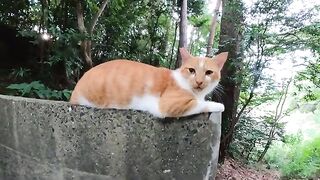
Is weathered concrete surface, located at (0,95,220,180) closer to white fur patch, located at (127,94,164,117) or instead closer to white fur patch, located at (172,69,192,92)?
white fur patch, located at (127,94,164,117)

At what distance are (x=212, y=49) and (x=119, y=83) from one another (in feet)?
9.66

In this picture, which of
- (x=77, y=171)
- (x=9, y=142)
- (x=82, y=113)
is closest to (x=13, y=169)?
(x=9, y=142)

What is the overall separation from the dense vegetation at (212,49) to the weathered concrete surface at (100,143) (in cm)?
79

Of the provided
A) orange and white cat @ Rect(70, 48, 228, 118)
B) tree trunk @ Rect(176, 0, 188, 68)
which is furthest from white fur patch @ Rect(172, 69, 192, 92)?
tree trunk @ Rect(176, 0, 188, 68)

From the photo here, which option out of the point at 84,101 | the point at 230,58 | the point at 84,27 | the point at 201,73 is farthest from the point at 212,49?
the point at 201,73

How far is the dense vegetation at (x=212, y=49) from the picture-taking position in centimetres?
408

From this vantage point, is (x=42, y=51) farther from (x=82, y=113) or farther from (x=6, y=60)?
(x=82, y=113)

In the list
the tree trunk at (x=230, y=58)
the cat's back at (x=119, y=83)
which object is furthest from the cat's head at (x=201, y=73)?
the tree trunk at (x=230, y=58)

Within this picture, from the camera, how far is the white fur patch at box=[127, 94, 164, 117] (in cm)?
209

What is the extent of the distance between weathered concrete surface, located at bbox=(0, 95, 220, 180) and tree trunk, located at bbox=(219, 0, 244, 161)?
7.60 ft

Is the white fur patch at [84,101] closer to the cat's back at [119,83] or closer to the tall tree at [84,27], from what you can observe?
the cat's back at [119,83]

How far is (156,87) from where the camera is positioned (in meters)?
2.09

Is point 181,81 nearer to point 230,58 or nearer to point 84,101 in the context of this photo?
point 84,101

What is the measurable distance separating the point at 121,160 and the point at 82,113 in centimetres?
40
